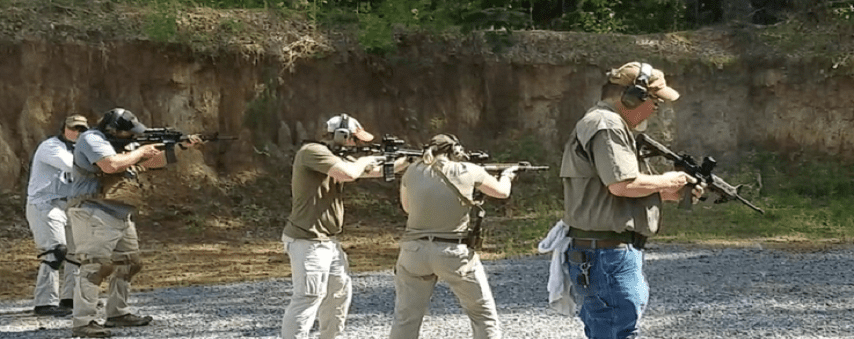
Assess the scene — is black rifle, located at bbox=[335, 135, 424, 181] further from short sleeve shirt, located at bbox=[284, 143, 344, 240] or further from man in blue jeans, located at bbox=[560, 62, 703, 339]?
man in blue jeans, located at bbox=[560, 62, 703, 339]

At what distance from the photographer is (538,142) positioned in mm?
20438

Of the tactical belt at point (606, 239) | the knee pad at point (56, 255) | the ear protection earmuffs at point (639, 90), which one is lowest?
the knee pad at point (56, 255)

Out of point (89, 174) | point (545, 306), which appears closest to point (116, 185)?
point (89, 174)

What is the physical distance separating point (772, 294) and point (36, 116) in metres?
12.2

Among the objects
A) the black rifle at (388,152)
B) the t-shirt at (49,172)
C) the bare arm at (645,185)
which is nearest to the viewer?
the bare arm at (645,185)

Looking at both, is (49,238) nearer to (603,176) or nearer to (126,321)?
(126,321)

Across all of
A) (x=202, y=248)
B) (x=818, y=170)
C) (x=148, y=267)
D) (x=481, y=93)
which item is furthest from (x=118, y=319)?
(x=818, y=170)

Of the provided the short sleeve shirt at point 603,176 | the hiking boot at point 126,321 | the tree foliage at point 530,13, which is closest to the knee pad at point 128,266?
the hiking boot at point 126,321

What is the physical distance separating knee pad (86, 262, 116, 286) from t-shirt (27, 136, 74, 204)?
1.30 m

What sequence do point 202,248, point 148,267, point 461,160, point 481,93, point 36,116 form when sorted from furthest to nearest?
point 481,93
point 36,116
point 202,248
point 148,267
point 461,160

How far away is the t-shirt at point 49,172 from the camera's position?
923 cm

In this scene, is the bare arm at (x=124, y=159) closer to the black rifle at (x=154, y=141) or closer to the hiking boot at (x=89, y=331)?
the black rifle at (x=154, y=141)

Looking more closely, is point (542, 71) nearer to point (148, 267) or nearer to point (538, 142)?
point (538, 142)

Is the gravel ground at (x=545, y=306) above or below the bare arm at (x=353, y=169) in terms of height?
below
